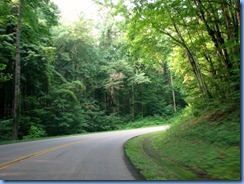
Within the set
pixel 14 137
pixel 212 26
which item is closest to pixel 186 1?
pixel 212 26

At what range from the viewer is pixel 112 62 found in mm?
38625

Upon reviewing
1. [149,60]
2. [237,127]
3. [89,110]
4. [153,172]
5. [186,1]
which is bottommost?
[153,172]

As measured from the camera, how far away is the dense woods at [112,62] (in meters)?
11.1

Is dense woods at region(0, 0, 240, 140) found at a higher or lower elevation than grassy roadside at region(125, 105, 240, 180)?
higher

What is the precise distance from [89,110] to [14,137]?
16697 millimetres

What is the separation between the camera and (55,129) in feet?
84.1

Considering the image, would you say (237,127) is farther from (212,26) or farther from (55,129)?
(55,129)

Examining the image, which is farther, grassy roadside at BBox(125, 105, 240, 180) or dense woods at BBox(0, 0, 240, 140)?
dense woods at BBox(0, 0, 240, 140)

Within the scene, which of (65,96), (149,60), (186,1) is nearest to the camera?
(186,1)

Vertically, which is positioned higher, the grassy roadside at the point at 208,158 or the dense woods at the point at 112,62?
the dense woods at the point at 112,62

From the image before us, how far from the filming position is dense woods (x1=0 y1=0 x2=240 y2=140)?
11.1m

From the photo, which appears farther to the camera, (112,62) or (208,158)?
(112,62)

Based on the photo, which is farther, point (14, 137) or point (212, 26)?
point (14, 137)

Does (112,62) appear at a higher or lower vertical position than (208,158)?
higher
